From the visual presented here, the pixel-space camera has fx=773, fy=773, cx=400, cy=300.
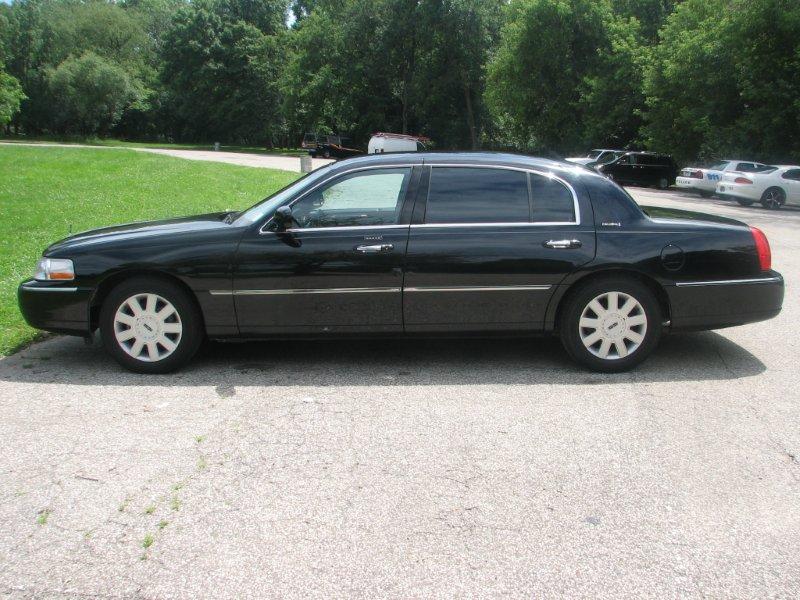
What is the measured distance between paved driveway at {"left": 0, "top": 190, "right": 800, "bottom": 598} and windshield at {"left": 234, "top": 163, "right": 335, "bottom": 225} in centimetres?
109

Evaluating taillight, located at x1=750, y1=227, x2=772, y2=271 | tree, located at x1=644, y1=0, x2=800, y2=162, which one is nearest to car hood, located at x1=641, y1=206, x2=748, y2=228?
taillight, located at x1=750, y1=227, x2=772, y2=271

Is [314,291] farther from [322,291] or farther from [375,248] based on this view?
[375,248]

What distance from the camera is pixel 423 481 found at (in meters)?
3.80

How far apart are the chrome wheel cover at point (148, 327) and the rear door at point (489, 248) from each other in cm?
167

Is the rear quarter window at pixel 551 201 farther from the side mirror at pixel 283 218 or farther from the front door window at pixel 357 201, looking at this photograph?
the side mirror at pixel 283 218

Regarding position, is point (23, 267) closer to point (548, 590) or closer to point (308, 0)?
point (548, 590)

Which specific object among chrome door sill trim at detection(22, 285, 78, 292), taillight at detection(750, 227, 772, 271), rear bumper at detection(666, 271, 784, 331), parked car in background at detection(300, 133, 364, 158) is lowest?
rear bumper at detection(666, 271, 784, 331)

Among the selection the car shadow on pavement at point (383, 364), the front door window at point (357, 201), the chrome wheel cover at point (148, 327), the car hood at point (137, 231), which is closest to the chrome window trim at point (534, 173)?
the front door window at point (357, 201)

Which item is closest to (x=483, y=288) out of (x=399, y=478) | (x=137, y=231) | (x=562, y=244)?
(x=562, y=244)

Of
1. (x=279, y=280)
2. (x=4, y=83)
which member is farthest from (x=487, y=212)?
(x=4, y=83)

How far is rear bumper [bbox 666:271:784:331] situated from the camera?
561 centimetres

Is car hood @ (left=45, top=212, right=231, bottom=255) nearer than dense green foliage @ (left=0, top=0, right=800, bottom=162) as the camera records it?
Yes

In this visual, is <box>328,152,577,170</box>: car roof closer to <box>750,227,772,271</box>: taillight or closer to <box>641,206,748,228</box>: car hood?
<box>641,206,748,228</box>: car hood

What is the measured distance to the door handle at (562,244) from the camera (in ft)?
18.1
